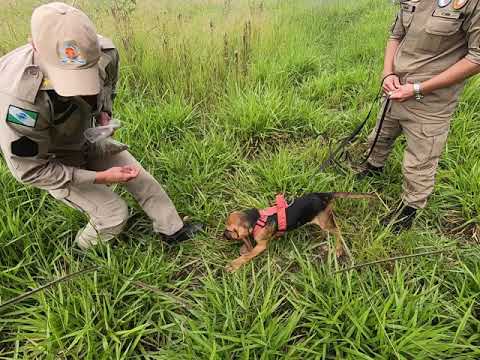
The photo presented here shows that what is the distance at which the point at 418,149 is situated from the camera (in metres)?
2.08

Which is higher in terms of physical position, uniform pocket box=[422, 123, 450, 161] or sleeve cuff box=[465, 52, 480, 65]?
sleeve cuff box=[465, 52, 480, 65]

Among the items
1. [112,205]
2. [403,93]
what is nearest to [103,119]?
[112,205]

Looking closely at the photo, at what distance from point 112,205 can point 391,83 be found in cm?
197

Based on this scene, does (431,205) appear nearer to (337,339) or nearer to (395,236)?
(395,236)

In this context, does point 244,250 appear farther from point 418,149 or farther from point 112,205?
point 418,149

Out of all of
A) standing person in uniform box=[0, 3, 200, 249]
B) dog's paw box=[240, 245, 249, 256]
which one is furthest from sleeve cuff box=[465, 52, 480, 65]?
standing person in uniform box=[0, 3, 200, 249]

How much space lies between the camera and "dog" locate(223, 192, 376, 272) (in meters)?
1.98

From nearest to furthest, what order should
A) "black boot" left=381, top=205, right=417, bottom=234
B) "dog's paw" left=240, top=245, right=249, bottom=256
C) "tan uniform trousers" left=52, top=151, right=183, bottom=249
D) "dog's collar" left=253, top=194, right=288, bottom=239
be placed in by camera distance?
"tan uniform trousers" left=52, top=151, right=183, bottom=249 < "dog's collar" left=253, top=194, right=288, bottom=239 < "dog's paw" left=240, top=245, right=249, bottom=256 < "black boot" left=381, top=205, right=417, bottom=234

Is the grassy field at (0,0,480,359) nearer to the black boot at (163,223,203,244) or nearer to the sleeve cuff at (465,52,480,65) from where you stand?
the black boot at (163,223,203,244)

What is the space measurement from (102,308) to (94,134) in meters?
0.98

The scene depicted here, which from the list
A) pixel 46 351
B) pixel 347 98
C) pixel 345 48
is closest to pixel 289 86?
pixel 347 98

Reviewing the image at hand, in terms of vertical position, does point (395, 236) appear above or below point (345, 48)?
below

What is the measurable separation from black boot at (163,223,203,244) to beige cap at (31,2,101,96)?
1115mm

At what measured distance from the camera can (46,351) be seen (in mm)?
1568
